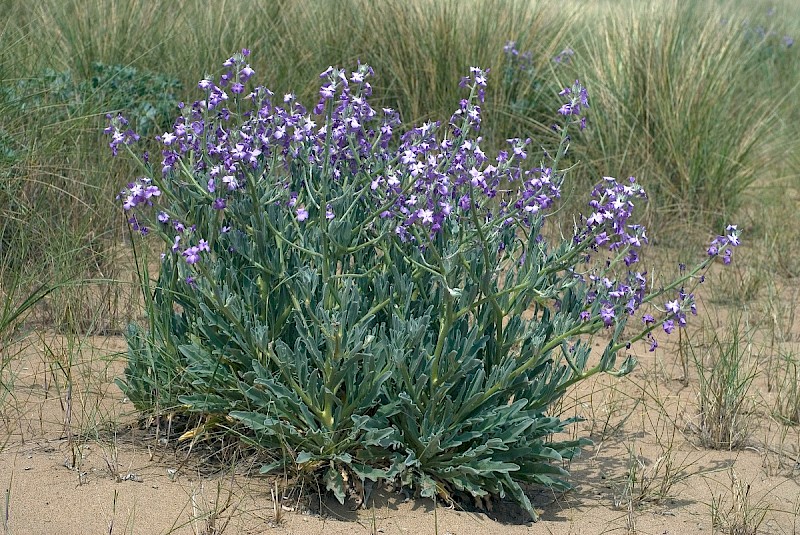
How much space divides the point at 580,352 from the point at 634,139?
378 cm

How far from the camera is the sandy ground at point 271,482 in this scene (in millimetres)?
3057

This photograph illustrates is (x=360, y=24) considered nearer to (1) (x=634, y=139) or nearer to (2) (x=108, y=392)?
(1) (x=634, y=139)

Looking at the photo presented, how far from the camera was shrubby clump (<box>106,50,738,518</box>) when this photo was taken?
10.0 ft

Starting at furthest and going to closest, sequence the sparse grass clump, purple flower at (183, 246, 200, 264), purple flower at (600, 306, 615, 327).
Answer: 1. the sparse grass clump
2. purple flower at (600, 306, 615, 327)
3. purple flower at (183, 246, 200, 264)

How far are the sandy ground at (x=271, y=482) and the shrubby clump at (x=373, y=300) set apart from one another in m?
0.12

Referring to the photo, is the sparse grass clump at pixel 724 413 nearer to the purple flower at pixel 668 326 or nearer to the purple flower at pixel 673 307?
the purple flower at pixel 668 326

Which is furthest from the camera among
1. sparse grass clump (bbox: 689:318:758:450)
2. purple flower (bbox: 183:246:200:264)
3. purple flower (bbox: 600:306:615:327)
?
sparse grass clump (bbox: 689:318:758:450)

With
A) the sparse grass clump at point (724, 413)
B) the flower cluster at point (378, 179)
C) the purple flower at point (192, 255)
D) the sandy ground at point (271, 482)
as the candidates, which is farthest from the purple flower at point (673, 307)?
the purple flower at point (192, 255)

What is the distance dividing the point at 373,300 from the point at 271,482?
2.15ft

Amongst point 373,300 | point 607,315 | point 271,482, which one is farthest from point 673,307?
point 271,482

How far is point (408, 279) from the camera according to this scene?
10.8ft

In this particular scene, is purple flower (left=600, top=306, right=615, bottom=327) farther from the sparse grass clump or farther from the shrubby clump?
the sparse grass clump

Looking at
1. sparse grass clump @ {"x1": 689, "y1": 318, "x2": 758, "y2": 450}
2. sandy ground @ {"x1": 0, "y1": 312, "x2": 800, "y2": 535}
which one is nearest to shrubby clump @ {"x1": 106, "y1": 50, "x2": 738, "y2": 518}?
sandy ground @ {"x1": 0, "y1": 312, "x2": 800, "y2": 535}

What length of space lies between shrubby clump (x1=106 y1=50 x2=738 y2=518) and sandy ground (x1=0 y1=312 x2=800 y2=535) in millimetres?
117
